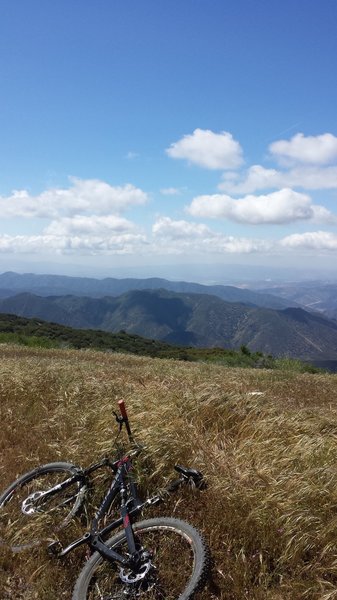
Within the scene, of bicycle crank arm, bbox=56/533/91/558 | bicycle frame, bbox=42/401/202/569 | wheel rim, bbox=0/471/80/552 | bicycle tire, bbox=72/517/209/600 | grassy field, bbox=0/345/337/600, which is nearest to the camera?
bicycle tire, bbox=72/517/209/600

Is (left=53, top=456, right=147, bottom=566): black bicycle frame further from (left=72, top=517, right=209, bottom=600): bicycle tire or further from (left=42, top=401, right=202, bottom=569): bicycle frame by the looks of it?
(left=72, top=517, right=209, bottom=600): bicycle tire

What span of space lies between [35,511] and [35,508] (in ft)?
0.28

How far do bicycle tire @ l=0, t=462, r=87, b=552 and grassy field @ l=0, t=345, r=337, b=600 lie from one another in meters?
0.25

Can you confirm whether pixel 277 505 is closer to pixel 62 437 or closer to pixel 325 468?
pixel 325 468

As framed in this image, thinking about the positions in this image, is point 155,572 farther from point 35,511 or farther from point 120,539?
point 35,511

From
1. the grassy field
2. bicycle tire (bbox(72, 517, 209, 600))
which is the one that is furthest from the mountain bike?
the grassy field

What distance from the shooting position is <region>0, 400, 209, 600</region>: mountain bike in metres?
4.76

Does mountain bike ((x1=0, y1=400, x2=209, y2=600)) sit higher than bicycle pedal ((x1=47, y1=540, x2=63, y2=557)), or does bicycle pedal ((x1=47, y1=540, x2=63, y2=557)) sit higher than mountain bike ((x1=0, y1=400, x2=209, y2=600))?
mountain bike ((x1=0, y1=400, x2=209, y2=600))

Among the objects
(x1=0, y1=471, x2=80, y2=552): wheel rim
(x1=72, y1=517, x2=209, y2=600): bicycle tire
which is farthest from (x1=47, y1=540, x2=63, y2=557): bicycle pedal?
(x1=72, y1=517, x2=209, y2=600): bicycle tire

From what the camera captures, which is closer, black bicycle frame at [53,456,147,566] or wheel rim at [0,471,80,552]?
black bicycle frame at [53,456,147,566]

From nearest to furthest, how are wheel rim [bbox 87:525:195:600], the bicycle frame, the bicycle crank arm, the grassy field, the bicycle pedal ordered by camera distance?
wheel rim [bbox 87:525:195:600] < the bicycle frame < the grassy field < the bicycle crank arm < the bicycle pedal

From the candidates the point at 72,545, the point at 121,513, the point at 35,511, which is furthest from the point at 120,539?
the point at 35,511

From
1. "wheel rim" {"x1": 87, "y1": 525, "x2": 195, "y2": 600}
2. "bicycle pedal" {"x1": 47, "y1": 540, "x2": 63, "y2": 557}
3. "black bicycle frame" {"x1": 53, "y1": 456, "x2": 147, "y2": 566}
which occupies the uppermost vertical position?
"black bicycle frame" {"x1": 53, "y1": 456, "x2": 147, "y2": 566}

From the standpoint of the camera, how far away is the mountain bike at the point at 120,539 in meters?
4.76
